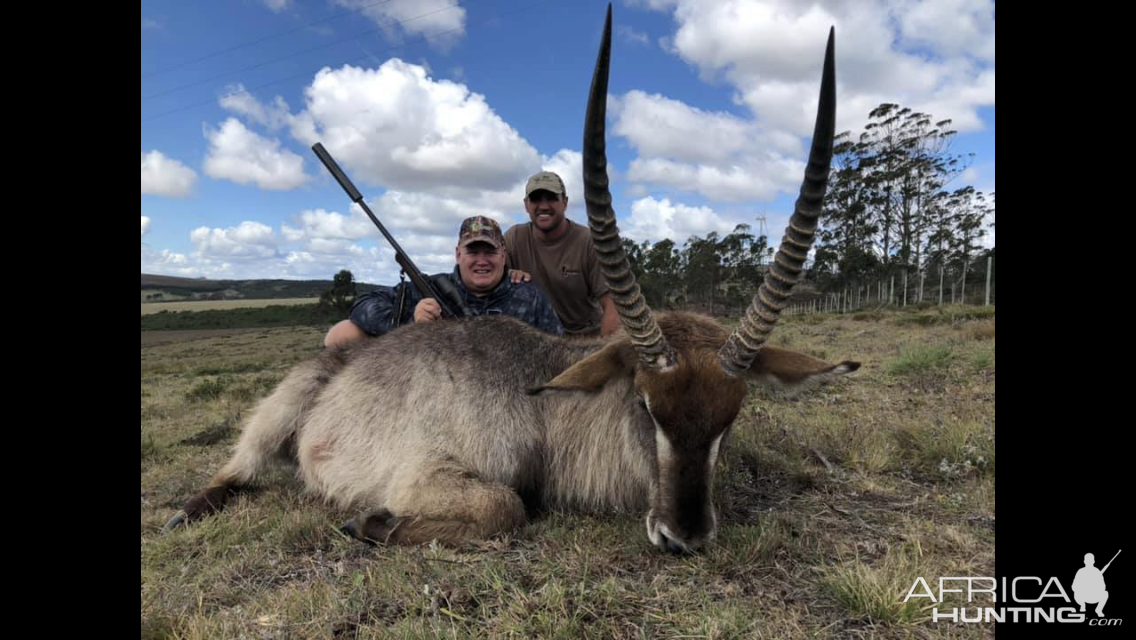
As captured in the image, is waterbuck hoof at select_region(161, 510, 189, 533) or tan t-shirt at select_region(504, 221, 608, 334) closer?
waterbuck hoof at select_region(161, 510, 189, 533)

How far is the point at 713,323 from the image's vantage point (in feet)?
15.0

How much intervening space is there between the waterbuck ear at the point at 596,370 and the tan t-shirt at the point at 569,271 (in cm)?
492

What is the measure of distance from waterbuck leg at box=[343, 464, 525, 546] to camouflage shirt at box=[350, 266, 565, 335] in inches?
121

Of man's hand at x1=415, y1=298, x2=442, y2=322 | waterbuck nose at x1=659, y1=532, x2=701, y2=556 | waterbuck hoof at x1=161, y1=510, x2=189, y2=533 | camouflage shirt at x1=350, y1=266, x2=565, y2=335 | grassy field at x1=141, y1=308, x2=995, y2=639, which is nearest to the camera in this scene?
grassy field at x1=141, y1=308, x2=995, y2=639

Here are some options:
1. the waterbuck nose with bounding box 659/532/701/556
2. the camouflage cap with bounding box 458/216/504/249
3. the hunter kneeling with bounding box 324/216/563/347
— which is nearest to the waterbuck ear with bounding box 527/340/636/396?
the waterbuck nose with bounding box 659/532/701/556

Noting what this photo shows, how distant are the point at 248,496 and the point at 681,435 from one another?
165 inches

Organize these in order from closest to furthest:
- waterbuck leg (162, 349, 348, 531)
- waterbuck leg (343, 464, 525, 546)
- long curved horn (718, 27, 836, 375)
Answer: long curved horn (718, 27, 836, 375)
waterbuck leg (343, 464, 525, 546)
waterbuck leg (162, 349, 348, 531)

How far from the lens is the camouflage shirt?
23.3ft

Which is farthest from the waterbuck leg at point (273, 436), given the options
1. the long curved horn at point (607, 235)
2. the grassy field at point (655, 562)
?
the long curved horn at point (607, 235)

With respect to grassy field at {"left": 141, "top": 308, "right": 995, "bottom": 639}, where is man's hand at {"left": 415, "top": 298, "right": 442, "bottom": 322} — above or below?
above
